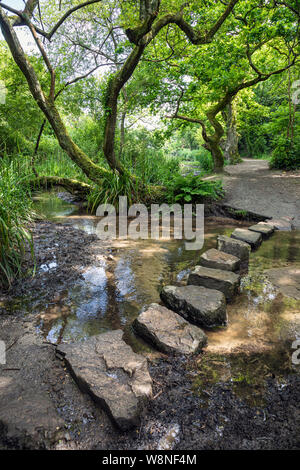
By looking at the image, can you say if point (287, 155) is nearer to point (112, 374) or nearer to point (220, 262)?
point (220, 262)

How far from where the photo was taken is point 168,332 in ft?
6.15

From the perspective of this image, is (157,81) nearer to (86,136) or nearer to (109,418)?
(86,136)

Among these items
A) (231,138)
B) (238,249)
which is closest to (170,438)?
(238,249)

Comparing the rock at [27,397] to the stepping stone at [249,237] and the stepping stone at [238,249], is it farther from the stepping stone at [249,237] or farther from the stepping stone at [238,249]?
the stepping stone at [249,237]

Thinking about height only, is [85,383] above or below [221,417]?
above

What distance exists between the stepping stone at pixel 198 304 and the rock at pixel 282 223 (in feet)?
10.5

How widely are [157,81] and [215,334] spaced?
8018 millimetres

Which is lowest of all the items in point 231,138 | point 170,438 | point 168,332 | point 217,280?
point 170,438

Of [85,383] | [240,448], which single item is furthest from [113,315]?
[240,448]

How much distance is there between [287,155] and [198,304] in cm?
850

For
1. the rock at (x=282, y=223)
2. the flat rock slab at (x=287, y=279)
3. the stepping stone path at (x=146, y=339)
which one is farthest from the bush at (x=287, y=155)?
the stepping stone path at (x=146, y=339)

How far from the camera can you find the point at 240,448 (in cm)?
115

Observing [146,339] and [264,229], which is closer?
[146,339]

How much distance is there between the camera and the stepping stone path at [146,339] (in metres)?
1.34
